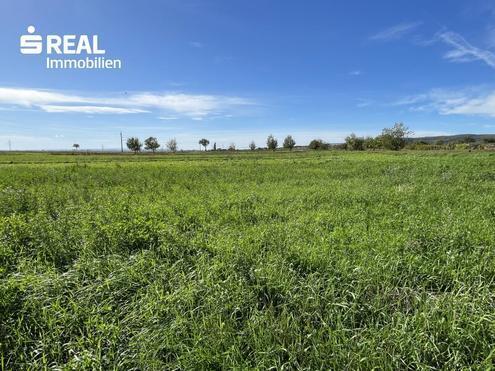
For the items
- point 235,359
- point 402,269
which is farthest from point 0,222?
point 402,269

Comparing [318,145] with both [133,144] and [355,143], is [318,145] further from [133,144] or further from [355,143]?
[133,144]

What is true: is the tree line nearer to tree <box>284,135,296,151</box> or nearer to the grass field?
tree <box>284,135,296,151</box>

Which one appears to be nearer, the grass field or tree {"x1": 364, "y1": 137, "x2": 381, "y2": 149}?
the grass field

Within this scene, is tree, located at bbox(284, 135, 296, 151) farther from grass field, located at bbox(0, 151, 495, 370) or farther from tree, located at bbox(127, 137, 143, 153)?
grass field, located at bbox(0, 151, 495, 370)

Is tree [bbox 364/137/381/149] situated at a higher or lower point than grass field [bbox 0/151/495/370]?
higher

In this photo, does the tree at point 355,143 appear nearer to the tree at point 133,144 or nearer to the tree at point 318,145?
the tree at point 318,145

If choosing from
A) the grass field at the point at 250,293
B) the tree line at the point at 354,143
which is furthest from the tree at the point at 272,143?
the grass field at the point at 250,293

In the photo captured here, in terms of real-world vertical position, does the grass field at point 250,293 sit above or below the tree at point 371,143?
below

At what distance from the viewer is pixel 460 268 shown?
4914 mm

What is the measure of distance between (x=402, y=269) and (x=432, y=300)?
873 millimetres

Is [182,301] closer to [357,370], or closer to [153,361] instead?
[153,361]

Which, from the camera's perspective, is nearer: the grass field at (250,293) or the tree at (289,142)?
the grass field at (250,293)

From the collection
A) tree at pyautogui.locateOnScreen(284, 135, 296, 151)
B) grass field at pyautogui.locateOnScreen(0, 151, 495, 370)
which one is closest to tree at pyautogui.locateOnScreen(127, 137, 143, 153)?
tree at pyautogui.locateOnScreen(284, 135, 296, 151)

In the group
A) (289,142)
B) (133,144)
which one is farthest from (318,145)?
(133,144)
